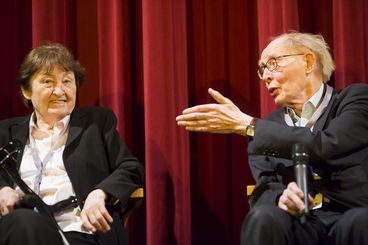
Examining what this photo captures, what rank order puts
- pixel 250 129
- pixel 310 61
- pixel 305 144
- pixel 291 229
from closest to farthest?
pixel 291 229 < pixel 305 144 < pixel 250 129 < pixel 310 61

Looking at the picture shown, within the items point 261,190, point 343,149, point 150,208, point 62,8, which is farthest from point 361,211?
point 62,8

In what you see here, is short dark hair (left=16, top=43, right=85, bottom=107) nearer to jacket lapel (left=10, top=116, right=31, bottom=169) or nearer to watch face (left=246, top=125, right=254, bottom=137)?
jacket lapel (left=10, top=116, right=31, bottom=169)

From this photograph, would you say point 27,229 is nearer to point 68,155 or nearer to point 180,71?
point 68,155

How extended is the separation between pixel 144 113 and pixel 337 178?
1.12m

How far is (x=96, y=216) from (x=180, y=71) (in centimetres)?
100

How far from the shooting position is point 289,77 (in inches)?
94.9

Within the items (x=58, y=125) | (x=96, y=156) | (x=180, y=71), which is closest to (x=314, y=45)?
(x=180, y=71)

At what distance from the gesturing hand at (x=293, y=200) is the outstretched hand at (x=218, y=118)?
32 centimetres

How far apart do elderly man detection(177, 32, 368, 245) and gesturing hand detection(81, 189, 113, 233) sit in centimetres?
40

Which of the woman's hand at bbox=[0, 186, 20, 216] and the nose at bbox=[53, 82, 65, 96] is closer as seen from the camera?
the woman's hand at bbox=[0, 186, 20, 216]

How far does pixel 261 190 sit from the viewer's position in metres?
2.23

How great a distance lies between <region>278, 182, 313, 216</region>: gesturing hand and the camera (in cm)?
183

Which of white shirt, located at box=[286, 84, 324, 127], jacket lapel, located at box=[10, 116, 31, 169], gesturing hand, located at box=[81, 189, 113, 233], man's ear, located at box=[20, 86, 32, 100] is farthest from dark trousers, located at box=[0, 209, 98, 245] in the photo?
white shirt, located at box=[286, 84, 324, 127]

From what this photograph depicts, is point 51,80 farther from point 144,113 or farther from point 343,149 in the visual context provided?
point 343,149
